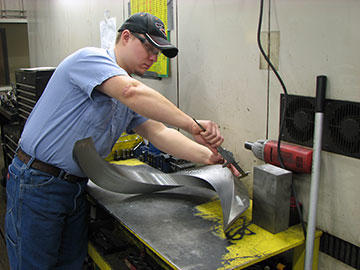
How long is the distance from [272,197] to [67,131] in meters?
0.76

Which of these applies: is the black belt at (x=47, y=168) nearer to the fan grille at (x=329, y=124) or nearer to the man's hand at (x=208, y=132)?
the man's hand at (x=208, y=132)

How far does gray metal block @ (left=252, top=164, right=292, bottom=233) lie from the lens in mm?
1235

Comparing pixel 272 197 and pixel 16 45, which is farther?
pixel 16 45

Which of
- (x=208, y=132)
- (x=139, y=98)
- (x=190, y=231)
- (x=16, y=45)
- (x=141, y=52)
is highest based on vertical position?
(x=16, y=45)

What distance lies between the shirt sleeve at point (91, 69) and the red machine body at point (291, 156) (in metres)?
0.61

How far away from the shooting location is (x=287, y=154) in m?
1.32

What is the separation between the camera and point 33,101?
2.51 meters

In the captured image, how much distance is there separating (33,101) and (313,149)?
1967mm

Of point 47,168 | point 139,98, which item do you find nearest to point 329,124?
point 139,98

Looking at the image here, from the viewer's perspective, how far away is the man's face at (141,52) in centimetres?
137

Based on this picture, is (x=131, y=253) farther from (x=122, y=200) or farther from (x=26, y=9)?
(x=26, y=9)

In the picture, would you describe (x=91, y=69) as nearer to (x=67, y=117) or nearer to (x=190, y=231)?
(x=67, y=117)

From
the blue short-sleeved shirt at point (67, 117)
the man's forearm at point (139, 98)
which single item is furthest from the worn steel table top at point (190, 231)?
the man's forearm at point (139, 98)

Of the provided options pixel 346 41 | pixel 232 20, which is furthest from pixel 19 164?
pixel 346 41
